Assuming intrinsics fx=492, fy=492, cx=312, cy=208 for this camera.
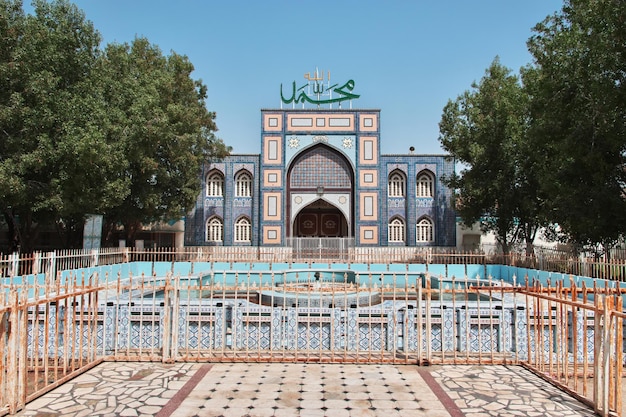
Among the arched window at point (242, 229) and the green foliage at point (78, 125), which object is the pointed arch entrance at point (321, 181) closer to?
the arched window at point (242, 229)

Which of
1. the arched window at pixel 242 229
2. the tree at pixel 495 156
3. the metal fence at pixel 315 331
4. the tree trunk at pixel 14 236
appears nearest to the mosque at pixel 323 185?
the arched window at pixel 242 229

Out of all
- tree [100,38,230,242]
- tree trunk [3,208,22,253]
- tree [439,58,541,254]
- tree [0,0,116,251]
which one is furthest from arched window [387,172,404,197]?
tree trunk [3,208,22,253]

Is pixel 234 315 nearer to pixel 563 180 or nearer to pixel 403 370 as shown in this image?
pixel 403 370

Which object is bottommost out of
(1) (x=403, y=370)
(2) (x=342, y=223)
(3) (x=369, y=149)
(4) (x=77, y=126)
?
(1) (x=403, y=370)

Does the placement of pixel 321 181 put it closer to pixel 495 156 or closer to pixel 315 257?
pixel 315 257

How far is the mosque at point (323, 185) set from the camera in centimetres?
2809

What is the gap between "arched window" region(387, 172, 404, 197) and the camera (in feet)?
95.1

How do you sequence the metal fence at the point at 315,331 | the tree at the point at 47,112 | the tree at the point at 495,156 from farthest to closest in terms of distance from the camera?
the tree at the point at 495,156, the tree at the point at 47,112, the metal fence at the point at 315,331

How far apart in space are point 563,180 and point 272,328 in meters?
12.3

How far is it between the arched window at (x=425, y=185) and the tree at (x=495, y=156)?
165 inches

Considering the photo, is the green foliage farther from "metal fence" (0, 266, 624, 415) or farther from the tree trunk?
"metal fence" (0, 266, 624, 415)

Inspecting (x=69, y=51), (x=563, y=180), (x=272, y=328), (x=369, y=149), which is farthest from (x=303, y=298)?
(x=369, y=149)

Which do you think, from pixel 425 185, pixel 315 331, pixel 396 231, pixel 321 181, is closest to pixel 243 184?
pixel 321 181

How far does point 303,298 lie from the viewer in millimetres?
11430
